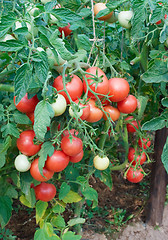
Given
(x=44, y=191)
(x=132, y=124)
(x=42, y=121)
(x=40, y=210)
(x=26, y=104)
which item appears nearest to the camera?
(x=42, y=121)

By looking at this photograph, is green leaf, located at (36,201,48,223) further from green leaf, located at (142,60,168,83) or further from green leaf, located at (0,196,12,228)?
green leaf, located at (142,60,168,83)

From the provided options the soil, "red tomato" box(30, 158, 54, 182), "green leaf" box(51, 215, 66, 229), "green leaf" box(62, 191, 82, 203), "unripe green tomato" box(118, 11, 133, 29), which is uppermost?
"unripe green tomato" box(118, 11, 133, 29)

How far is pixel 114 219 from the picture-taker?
1.81 meters

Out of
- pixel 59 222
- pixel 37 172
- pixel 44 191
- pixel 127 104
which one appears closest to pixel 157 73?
pixel 127 104

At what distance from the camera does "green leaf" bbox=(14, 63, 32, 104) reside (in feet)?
1.62

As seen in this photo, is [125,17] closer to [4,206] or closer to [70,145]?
[70,145]

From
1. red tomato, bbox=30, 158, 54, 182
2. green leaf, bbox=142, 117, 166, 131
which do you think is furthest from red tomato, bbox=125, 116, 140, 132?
red tomato, bbox=30, 158, 54, 182

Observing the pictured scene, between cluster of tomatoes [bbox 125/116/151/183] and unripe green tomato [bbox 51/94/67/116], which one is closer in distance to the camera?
unripe green tomato [bbox 51/94/67/116]

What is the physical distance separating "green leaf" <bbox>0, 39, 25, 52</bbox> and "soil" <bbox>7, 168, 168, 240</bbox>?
1.32m

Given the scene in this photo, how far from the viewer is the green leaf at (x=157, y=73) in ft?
2.41

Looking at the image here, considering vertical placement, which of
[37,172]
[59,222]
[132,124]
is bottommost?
[59,222]

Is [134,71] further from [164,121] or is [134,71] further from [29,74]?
[29,74]

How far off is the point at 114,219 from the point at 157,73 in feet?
4.52

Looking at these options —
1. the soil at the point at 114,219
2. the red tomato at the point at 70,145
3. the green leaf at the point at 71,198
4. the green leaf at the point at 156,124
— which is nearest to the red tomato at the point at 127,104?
the green leaf at the point at 156,124
